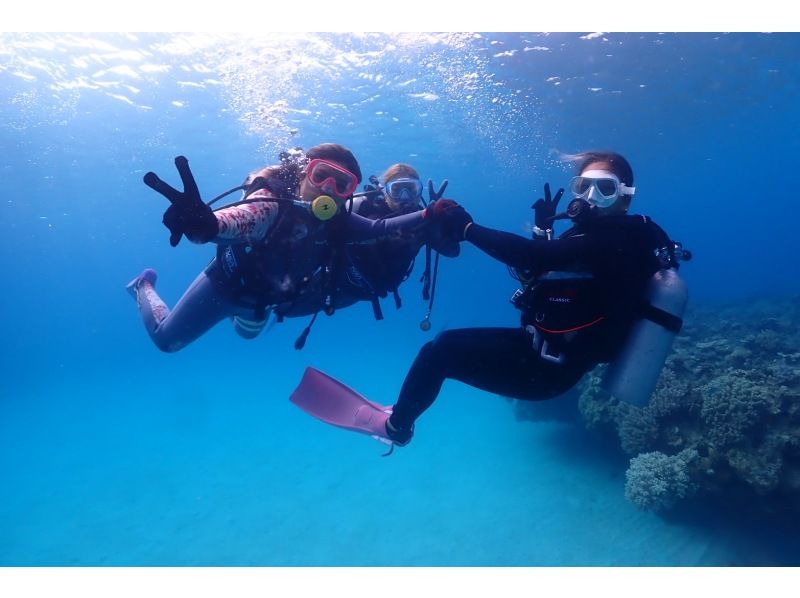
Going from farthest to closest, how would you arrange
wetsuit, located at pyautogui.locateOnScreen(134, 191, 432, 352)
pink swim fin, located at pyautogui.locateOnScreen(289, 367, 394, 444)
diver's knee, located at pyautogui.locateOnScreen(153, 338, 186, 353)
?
diver's knee, located at pyautogui.locateOnScreen(153, 338, 186, 353)
pink swim fin, located at pyautogui.locateOnScreen(289, 367, 394, 444)
wetsuit, located at pyautogui.locateOnScreen(134, 191, 432, 352)

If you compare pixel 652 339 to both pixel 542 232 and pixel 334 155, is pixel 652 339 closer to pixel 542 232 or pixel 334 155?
pixel 542 232

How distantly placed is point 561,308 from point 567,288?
0.18 metres

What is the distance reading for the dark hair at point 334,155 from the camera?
16.3 ft

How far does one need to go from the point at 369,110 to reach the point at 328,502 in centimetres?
1896

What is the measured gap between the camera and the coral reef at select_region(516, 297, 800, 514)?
7488mm

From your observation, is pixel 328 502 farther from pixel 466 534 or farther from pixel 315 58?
pixel 315 58

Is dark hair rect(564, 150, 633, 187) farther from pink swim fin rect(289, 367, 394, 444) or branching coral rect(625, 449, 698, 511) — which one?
branching coral rect(625, 449, 698, 511)

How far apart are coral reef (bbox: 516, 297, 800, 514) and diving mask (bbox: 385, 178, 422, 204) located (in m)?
6.96

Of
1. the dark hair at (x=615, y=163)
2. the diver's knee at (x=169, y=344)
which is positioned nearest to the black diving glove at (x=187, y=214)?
the dark hair at (x=615, y=163)

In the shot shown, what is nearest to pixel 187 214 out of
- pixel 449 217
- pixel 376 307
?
pixel 449 217

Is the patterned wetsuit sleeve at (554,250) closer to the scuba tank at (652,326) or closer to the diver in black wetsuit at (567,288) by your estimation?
the diver in black wetsuit at (567,288)

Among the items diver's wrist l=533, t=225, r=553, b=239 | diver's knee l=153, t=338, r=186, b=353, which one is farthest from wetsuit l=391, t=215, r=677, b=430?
diver's knee l=153, t=338, r=186, b=353

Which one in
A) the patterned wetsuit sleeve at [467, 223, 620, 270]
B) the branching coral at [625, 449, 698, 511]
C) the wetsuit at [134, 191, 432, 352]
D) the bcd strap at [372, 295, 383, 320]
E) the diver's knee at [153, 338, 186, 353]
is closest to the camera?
the patterned wetsuit sleeve at [467, 223, 620, 270]

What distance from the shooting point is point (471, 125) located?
26.9 meters
